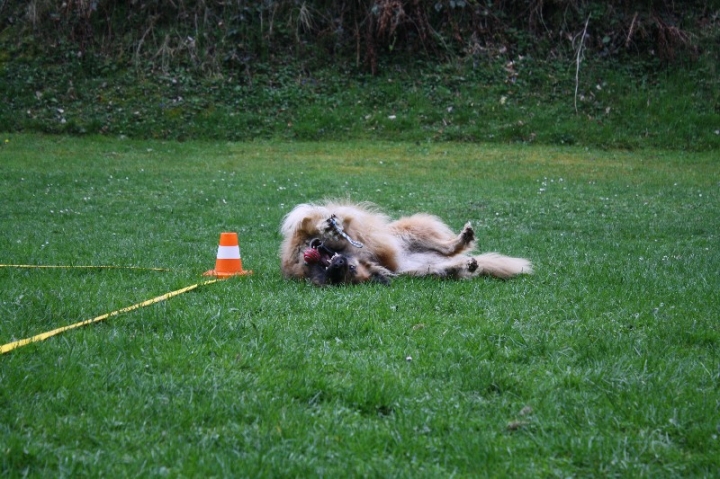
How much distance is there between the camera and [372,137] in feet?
69.2

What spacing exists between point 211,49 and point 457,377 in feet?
69.4

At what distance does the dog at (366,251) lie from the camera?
7.22 metres

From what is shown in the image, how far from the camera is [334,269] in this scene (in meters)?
7.09

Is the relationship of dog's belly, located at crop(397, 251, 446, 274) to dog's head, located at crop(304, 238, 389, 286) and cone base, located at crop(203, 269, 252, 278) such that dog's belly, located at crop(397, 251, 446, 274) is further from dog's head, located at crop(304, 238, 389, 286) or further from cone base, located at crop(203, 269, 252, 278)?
cone base, located at crop(203, 269, 252, 278)

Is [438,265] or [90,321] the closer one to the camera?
[90,321]

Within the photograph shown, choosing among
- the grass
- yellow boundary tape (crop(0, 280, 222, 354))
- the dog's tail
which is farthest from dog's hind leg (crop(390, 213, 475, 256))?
yellow boundary tape (crop(0, 280, 222, 354))

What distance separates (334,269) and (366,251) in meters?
0.56

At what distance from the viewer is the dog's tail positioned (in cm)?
751

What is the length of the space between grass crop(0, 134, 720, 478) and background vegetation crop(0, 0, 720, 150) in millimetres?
11025

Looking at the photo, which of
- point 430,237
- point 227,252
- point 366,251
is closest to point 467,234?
point 430,237

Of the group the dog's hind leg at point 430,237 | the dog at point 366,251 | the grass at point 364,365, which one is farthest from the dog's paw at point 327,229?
the dog's hind leg at point 430,237

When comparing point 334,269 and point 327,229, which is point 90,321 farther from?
point 327,229

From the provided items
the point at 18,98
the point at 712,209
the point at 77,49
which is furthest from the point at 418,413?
the point at 77,49

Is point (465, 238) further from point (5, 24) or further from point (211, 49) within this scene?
point (5, 24)
